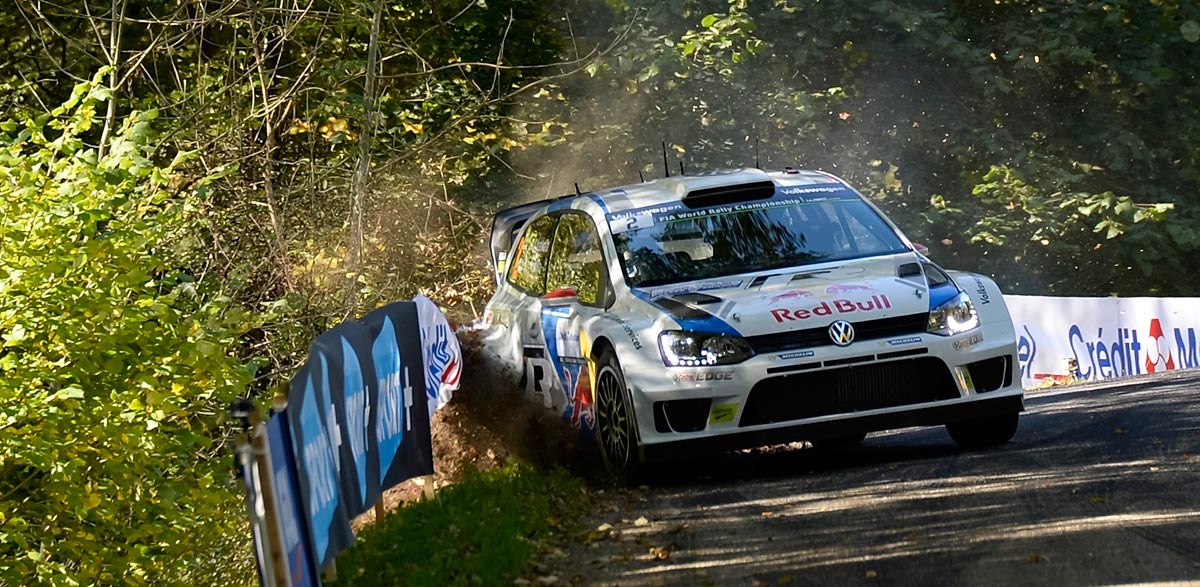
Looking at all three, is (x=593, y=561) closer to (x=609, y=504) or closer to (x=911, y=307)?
(x=609, y=504)

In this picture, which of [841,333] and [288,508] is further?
[841,333]

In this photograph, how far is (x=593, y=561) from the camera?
8305 millimetres

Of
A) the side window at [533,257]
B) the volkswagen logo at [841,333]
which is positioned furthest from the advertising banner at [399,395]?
the volkswagen logo at [841,333]

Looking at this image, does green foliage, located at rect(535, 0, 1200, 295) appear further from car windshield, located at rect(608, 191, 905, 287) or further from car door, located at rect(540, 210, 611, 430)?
car windshield, located at rect(608, 191, 905, 287)

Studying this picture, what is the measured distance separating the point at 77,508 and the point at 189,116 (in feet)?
16.2

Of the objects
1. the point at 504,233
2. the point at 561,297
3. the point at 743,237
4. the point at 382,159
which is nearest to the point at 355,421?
the point at 561,297

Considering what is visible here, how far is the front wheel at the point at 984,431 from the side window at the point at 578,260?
7.82 ft

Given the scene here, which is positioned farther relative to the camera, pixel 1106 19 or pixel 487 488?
pixel 1106 19

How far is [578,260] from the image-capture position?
37.6 ft

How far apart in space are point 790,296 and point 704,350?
1.96 feet

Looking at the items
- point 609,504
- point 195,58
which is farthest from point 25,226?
point 195,58

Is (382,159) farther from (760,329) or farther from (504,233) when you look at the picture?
(760,329)

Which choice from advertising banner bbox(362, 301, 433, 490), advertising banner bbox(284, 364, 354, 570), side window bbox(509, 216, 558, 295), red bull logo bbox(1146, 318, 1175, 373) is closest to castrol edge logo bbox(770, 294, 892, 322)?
advertising banner bbox(362, 301, 433, 490)

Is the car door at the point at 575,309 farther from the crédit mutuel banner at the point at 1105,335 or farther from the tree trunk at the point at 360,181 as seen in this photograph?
the crédit mutuel banner at the point at 1105,335
